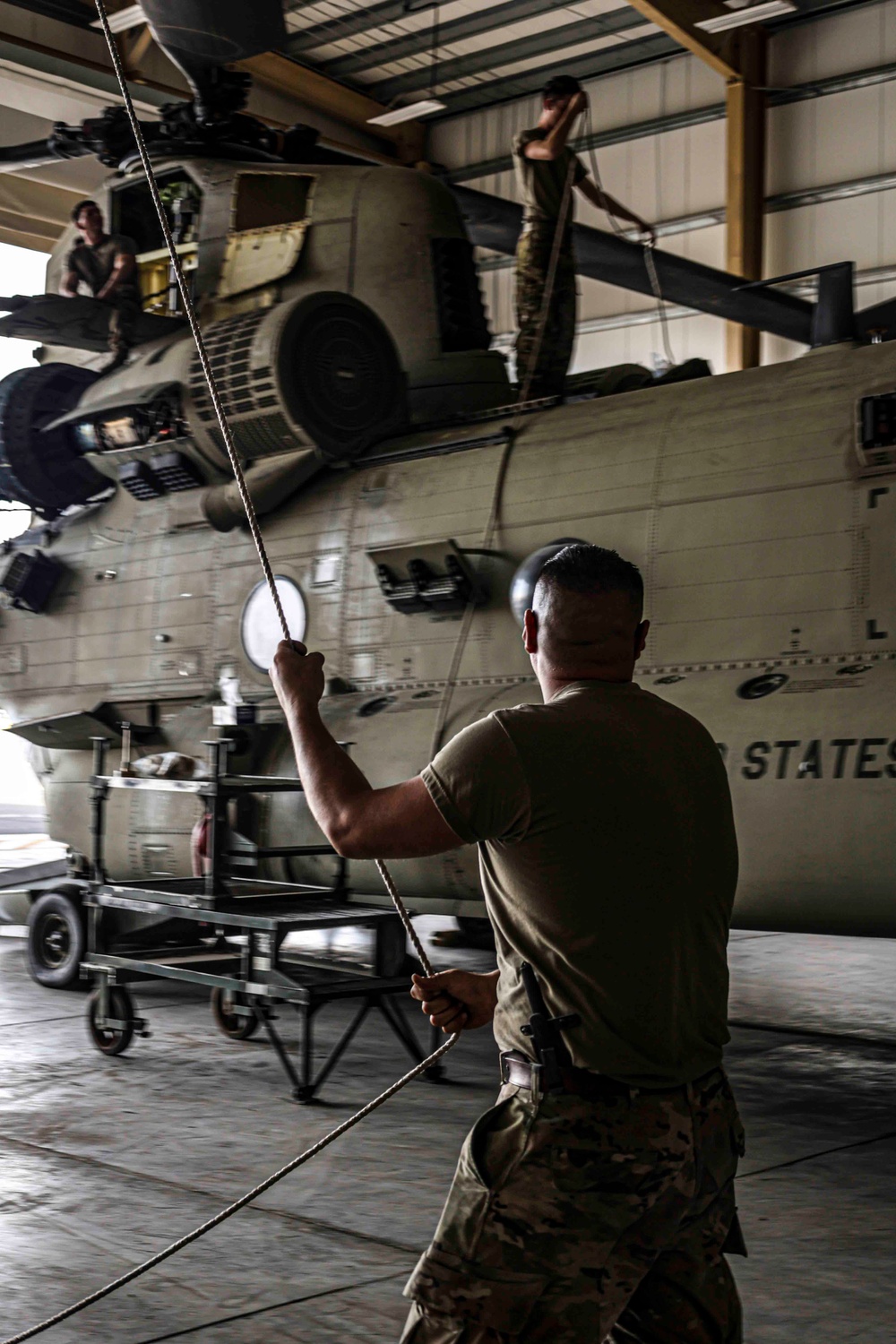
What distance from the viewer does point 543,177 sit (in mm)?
8141

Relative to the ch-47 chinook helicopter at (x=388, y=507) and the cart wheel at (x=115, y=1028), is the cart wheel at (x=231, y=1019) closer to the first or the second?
the cart wheel at (x=115, y=1028)

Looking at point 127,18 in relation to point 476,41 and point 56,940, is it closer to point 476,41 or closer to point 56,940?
point 476,41

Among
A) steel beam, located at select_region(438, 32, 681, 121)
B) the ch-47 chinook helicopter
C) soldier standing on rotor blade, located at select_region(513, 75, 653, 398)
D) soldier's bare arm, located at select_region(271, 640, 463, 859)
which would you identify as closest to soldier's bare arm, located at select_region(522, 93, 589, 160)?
soldier standing on rotor blade, located at select_region(513, 75, 653, 398)

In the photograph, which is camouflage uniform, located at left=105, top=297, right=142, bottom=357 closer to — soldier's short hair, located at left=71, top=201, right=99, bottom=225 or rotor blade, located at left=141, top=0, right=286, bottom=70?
soldier's short hair, located at left=71, top=201, right=99, bottom=225

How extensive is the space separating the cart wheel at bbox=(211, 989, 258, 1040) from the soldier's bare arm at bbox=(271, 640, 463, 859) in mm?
4477

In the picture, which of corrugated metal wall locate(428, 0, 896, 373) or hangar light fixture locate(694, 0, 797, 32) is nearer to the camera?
hangar light fixture locate(694, 0, 797, 32)

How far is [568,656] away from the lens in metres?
2.46

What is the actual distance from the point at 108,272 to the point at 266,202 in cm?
125

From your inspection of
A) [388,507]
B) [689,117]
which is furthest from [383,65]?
[388,507]

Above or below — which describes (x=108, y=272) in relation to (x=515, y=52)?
below

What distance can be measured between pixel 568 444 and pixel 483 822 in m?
5.25

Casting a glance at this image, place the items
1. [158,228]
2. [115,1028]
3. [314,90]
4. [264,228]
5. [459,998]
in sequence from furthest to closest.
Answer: [314,90]
[158,228]
[264,228]
[115,1028]
[459,998]

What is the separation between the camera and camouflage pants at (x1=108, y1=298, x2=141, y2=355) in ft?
30.0

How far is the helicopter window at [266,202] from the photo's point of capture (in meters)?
8.79
